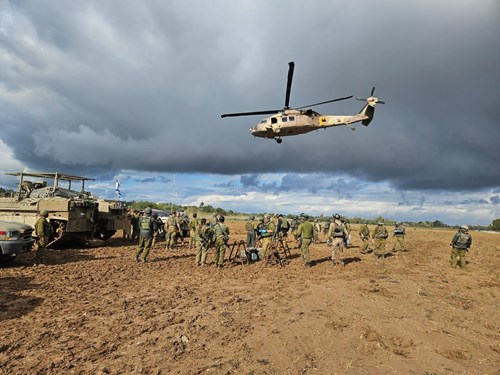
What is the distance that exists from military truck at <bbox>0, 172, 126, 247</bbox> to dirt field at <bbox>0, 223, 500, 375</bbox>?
2962 millimetres

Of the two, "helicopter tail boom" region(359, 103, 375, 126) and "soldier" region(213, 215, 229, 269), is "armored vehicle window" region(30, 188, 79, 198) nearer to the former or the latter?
"soldier" region(213, 215, 229, 269)

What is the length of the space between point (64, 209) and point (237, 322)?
32.9ft

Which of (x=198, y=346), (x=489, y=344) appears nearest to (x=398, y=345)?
(x=489, y=344)

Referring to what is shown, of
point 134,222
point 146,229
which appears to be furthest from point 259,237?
point 134,222

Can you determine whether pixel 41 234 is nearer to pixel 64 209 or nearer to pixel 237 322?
pixel 64 209

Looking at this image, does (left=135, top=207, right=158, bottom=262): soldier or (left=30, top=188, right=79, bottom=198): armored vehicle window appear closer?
(left=135, top=207, right=158, bottom=262): soldier

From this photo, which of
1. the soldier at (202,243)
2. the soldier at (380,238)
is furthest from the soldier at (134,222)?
the soldier at (380,238)

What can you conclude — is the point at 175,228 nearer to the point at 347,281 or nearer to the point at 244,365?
the point at 347,281

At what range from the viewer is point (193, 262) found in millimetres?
12367

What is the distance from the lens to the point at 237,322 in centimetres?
594

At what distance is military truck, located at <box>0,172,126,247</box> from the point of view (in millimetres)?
13227

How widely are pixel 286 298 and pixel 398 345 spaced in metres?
2.89

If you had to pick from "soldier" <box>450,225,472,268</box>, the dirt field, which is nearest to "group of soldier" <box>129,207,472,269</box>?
"soldier" <box>450,225,472,268</box>

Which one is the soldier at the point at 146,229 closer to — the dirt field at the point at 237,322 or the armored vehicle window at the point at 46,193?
the dirt field at the point at 237,322
